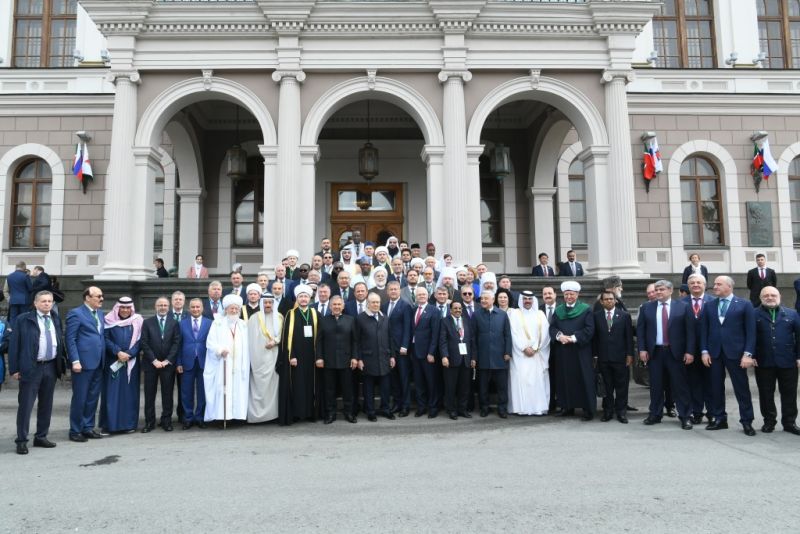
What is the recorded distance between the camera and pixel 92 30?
16859 millimetres

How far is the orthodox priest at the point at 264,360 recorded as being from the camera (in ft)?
26.5

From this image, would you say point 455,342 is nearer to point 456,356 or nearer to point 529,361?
point 456,356

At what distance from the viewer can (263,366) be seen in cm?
812

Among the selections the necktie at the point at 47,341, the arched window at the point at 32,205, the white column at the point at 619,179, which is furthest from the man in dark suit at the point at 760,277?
the arched window at the point at 32,205

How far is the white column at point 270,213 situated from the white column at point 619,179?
281 inches

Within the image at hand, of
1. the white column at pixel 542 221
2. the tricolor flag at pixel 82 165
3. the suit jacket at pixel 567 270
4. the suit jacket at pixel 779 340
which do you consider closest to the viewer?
the suit jacket at pixel 779 340

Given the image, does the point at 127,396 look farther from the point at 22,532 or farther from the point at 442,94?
the point at 442,94

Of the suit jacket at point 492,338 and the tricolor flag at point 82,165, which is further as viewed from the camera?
the tricolor flag at point 82,165

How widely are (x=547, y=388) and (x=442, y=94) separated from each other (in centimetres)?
739

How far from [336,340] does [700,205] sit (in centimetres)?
1239

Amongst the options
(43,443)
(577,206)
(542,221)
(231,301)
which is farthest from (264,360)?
(577,206)

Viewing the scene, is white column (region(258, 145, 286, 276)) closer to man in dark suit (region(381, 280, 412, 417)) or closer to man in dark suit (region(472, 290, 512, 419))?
man in dark suit (region(381, 280, 412, 417))

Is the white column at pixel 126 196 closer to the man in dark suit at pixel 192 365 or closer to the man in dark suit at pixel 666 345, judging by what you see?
the man in dark suit at pixel 192 365

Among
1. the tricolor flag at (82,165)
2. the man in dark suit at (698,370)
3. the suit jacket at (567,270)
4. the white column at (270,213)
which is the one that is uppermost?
the tricolor flag at (82,165)
